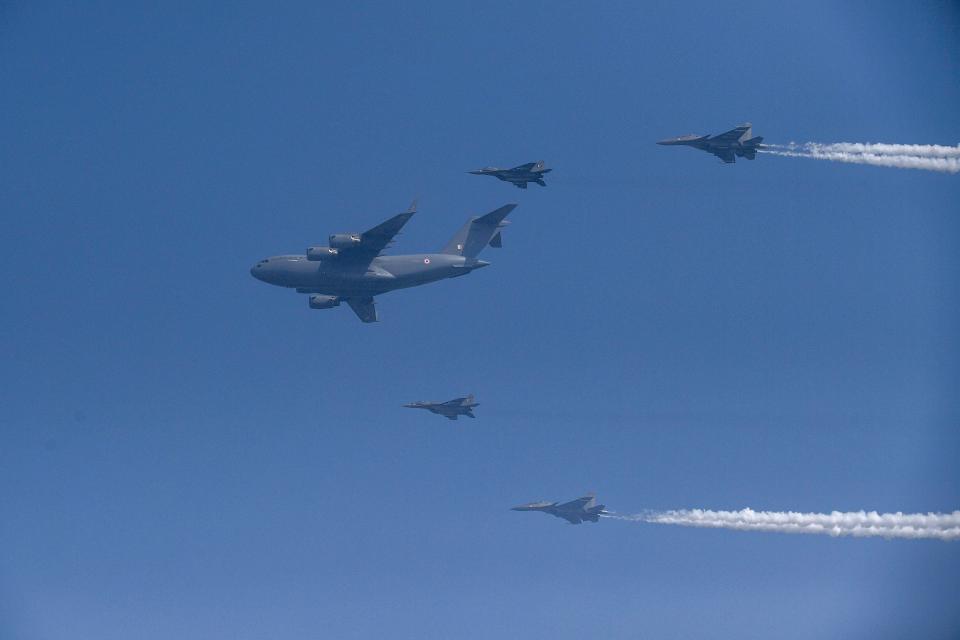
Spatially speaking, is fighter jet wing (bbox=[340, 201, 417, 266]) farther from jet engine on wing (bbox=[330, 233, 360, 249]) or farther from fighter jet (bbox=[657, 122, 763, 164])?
fighter jet (bbox=[657, 122, 763, 164])

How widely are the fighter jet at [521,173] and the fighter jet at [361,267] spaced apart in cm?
443

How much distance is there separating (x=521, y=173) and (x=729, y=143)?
10.4 m

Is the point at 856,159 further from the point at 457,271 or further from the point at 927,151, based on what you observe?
the point at 457,271

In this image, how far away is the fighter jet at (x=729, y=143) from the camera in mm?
55438

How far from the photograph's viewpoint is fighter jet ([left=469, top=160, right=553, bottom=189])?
56438 mm

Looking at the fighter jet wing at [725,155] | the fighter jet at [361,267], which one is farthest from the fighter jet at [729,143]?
the fighter jet at [361,267]

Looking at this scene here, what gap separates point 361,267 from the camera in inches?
2317

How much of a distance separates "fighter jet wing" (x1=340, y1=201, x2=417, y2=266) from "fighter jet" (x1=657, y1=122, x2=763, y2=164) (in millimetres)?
13816

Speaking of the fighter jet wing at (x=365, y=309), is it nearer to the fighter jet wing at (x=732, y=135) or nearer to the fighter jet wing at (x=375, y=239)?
the fighter jet wing at (x=375, y=239)

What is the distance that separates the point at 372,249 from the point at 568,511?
22.7m

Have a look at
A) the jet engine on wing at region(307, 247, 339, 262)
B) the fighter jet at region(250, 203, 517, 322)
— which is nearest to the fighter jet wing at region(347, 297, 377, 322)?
the fighter jet at region(250, 203, 517, 322)

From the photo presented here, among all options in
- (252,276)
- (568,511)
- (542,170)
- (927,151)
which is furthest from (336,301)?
(927,151)

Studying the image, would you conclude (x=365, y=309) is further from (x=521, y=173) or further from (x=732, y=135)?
→ (x=732, y=135)

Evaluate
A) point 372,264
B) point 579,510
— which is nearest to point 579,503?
point 579,510
